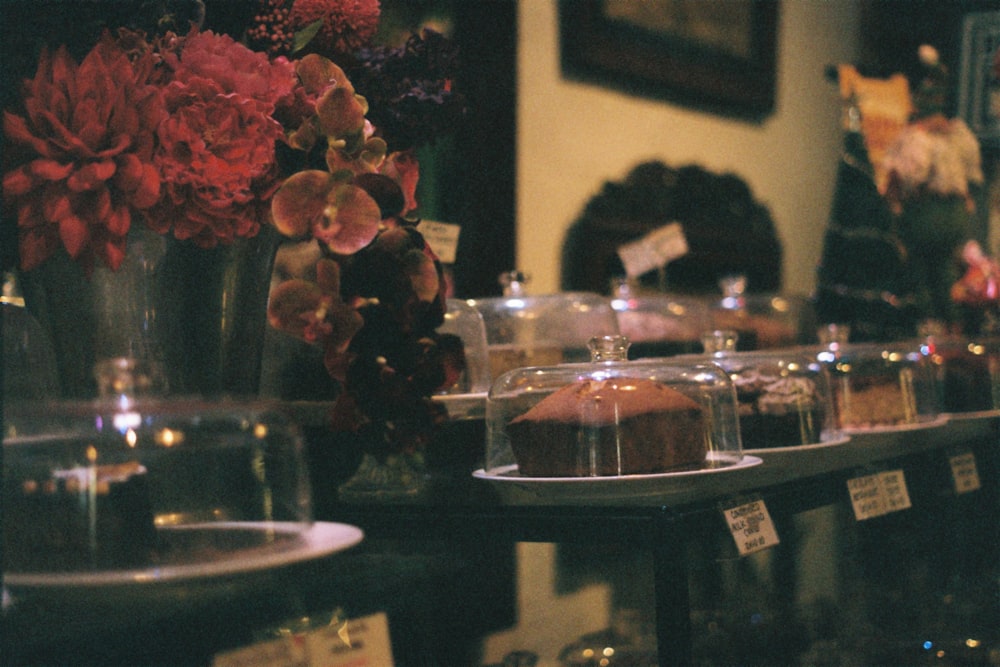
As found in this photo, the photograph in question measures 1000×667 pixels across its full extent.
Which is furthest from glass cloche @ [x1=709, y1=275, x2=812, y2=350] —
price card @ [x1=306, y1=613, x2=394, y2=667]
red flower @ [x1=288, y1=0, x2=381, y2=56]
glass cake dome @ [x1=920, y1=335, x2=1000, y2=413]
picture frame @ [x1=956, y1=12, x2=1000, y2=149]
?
price card @ [x1=306, y1=613, x2=394, y2=667]

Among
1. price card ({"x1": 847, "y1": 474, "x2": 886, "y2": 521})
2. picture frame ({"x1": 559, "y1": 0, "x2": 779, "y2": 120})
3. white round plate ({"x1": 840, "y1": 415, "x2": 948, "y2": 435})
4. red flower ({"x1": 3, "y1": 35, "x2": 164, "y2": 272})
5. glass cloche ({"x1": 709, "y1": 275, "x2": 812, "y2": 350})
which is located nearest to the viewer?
red flower ({"x1": 3, "y1": 35, "x2": 164, "y2": 272})

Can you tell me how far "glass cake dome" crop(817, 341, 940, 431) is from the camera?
1.87 metres

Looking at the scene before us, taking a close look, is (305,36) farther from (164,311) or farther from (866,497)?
(866,497)

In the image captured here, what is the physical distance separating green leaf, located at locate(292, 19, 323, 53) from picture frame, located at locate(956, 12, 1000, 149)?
7.53 feet

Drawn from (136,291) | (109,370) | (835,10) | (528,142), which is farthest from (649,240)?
(835,10)

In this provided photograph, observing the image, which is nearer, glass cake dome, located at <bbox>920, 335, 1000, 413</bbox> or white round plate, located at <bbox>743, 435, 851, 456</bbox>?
white round plate, located at <bbox>743, 435, 851, 456</bbox>

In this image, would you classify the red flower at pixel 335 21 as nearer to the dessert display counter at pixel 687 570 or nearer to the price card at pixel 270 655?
the dessert display counter at pixel 687 570

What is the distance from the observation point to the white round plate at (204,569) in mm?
776

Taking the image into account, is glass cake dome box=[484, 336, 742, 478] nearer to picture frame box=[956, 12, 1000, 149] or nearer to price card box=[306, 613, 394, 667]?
price card box=[306, 613, 394, 667]

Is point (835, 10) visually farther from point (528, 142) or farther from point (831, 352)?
point (831, 352)

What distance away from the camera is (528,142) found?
9.69ft

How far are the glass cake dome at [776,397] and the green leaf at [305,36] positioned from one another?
677mm

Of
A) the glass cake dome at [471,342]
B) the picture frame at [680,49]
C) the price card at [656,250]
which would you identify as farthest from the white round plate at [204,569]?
the picture frame at [680,49]

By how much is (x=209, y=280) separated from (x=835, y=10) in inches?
152
